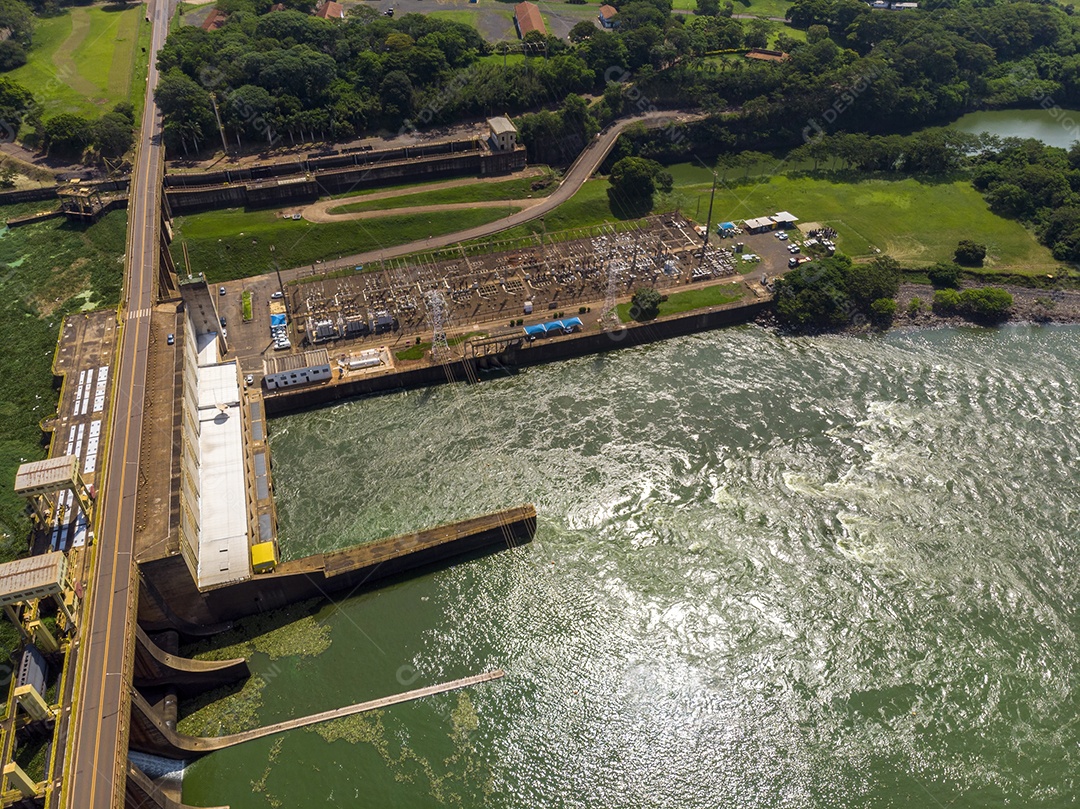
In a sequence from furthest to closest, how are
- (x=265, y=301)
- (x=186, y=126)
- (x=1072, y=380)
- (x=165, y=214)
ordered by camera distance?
1. (x=186, y=126)
2. (x=165, y=214)
3. (x=265, y=301)
4. (x=1072, y=380)

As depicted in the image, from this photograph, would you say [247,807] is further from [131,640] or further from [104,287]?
[104,287]

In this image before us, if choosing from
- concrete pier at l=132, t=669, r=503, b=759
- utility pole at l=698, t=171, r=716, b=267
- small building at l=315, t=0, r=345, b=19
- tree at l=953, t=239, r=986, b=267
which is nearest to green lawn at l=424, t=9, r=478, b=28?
small building at l=315, t=0, r=345, b=19

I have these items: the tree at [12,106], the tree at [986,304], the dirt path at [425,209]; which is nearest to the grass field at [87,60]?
the tree at [12,106]

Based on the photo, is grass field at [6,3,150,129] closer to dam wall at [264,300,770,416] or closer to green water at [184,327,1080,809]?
dam wall at [264,300,770,416]

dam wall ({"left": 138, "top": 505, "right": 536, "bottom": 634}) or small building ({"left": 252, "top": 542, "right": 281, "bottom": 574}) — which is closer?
dam wall ({"left": 138, "top": 505, "right": 536, "bottom": 634})

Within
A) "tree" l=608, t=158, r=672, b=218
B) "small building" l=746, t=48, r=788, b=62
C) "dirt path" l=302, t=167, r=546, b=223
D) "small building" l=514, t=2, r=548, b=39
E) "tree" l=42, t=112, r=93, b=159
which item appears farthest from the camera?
"small building" l=514, t=2, r=548, b=39

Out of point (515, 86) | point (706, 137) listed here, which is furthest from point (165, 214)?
point (706, 137)

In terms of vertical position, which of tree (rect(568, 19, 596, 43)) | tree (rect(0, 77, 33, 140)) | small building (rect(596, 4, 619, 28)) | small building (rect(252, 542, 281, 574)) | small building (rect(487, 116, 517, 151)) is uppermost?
small building (rect(596, 4, 619, 28))

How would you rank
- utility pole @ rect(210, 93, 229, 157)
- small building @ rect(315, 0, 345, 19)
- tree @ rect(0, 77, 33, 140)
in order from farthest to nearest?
small building @ rect(315, 0, 345, 19) → tree @ rect(0, 77, 33, 140) → utility pole @ rect(210, 93, 229, 157)
